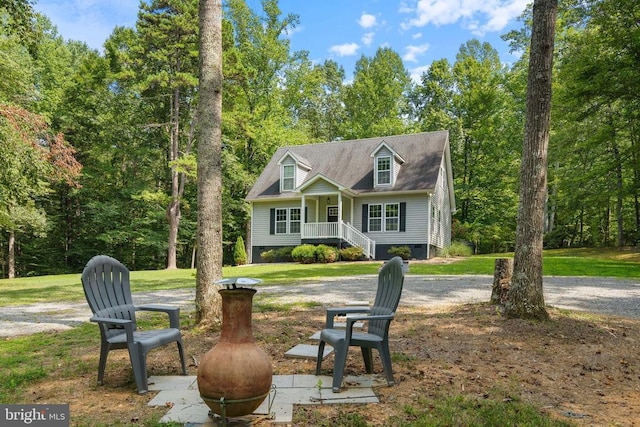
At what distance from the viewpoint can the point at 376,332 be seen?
3865 mm

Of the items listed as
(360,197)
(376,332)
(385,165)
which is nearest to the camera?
(376,332)

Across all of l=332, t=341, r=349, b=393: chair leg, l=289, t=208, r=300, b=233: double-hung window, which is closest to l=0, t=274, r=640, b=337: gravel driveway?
l=332, t=341, r=349, b=393: chair leg

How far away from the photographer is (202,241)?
555cm

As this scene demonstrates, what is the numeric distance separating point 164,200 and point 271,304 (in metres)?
16.6

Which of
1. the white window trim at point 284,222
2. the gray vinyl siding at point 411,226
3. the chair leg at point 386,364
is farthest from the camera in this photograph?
the white window trim at point 284,222

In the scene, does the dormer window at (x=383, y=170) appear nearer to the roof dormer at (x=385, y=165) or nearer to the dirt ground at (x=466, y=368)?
the roof dormer at (x=385, y=165)

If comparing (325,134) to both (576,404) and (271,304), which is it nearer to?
(271,304)

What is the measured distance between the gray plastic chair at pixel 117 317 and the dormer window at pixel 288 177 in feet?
58.5

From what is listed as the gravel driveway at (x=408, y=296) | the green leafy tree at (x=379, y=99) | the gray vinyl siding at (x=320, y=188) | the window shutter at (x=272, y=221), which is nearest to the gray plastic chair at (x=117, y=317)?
the gravel driveway at (x=408, y=296)

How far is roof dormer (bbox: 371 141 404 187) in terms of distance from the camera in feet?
67.0

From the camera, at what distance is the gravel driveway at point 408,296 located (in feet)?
22.7

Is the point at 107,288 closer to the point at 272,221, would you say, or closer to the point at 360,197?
the point at 360,197

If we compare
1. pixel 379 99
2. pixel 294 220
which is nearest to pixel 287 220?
pixel 294 220

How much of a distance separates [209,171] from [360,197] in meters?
15.9
